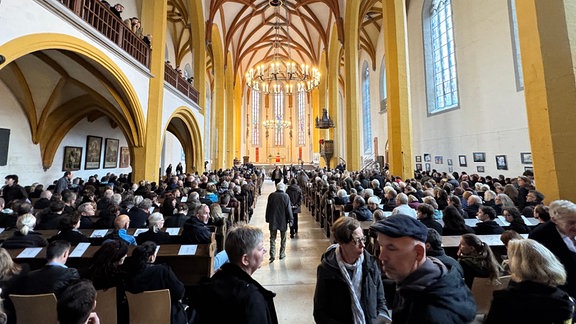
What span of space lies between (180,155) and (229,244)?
19152mm

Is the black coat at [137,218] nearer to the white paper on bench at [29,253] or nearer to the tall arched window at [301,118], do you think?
the white paper on bench at [29,253]

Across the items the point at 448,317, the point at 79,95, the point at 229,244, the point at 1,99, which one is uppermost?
the point at 79,95

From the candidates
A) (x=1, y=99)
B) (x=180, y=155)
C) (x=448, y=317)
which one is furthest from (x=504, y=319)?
(x=180, y=155)

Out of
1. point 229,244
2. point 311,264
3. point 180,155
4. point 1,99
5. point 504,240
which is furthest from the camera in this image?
point 180,155

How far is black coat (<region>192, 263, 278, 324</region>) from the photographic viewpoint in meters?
1.17

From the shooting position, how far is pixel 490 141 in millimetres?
9438

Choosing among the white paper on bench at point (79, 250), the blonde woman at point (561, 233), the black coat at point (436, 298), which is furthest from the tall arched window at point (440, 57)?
the white paper on bench at point (79, 250)

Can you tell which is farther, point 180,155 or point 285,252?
point 180,155

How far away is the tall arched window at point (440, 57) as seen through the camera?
11531 millimetres

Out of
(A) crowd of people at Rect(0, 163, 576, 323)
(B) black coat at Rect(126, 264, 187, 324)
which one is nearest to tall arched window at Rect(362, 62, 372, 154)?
(A) crowd of people at Rect(0, 163, 576, 323)

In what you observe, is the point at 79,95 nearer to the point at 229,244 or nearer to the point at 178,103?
the point at 178,103

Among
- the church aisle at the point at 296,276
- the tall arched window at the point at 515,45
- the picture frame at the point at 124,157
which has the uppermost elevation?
the tall arched window at the point at 515,45

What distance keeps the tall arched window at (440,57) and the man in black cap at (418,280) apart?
12405 mm

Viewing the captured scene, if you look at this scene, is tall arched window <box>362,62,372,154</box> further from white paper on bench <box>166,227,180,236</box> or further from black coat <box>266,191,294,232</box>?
white paper on bench <box>166,227,180,236</box>
